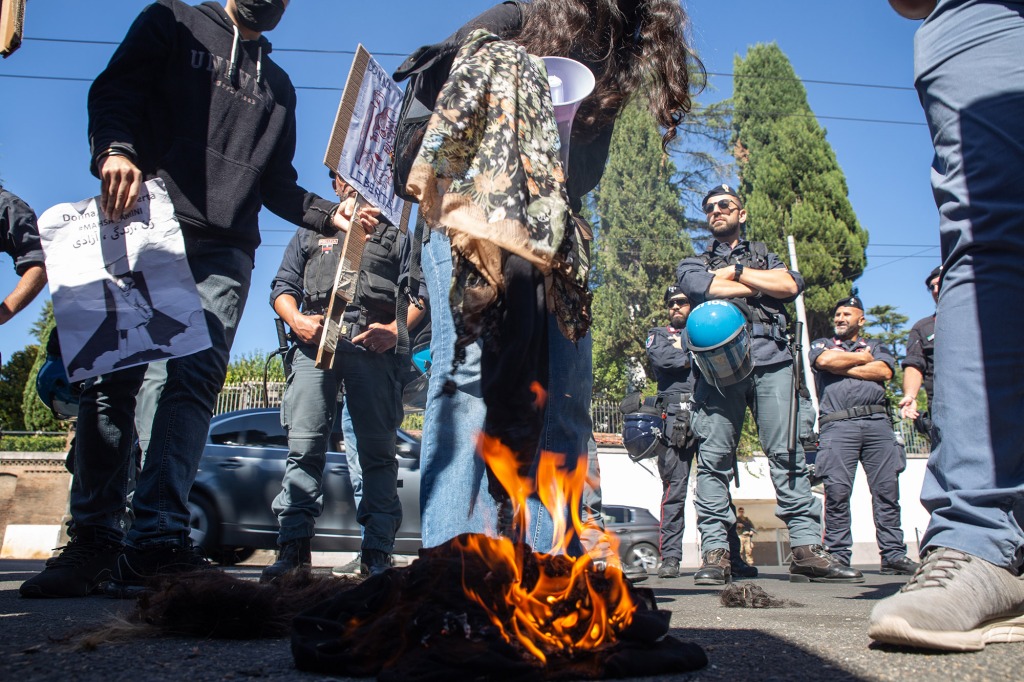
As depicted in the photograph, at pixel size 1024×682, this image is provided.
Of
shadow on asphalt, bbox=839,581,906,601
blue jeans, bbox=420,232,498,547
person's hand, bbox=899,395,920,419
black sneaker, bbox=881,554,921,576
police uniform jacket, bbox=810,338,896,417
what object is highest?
police uniform jacket, bbox=810,338,896,417

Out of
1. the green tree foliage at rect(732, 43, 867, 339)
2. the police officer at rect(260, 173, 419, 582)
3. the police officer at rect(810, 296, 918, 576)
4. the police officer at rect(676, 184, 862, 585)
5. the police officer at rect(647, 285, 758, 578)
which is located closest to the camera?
the police officer at rect(260, 173, 419, 582)

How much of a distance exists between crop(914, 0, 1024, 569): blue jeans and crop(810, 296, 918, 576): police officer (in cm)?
436

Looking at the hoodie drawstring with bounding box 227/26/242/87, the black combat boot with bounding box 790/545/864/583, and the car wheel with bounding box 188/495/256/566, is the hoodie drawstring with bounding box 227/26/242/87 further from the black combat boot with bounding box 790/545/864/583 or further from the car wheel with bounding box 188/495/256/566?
the car wheel with bounding box 188/495/256/566

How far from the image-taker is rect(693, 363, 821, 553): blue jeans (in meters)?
4.62

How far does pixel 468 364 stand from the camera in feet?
6.98

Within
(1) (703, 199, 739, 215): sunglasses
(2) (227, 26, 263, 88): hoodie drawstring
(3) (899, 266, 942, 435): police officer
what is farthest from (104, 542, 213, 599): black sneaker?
(3) (899, 266, 942, 435): police officer

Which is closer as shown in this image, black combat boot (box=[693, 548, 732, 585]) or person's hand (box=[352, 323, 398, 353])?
person's hand (box=[352, 323, 398, 353])

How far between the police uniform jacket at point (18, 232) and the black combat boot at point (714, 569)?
3.97 m

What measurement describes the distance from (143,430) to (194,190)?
1.04 metres

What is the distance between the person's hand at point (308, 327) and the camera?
164 inches

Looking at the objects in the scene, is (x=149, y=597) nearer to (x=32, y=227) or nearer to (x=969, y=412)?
(x=969, y=412)

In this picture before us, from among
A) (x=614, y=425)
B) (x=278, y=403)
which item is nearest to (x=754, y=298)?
(x=278, y=403)

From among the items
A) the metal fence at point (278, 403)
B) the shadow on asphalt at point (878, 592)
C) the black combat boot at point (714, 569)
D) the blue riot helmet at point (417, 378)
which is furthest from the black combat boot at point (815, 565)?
the metal fence at point (278, 403)

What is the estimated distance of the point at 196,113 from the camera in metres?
3.08
